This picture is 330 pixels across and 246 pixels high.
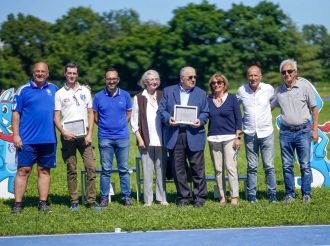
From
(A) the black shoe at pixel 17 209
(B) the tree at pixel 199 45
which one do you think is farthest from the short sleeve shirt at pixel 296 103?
(B) the tree at pixel 199 45

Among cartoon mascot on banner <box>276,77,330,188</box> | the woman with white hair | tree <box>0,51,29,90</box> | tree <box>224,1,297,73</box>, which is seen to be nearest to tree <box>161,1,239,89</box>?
tree <box>224,1,297,73</box>

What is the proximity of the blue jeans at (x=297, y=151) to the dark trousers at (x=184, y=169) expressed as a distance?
1.23m

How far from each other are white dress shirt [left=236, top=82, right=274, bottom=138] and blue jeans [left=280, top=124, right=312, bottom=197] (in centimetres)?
28

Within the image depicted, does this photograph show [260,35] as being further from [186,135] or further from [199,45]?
[186,135]

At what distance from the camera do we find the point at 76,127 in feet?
30.8

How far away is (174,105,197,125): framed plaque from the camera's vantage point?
30.8ft

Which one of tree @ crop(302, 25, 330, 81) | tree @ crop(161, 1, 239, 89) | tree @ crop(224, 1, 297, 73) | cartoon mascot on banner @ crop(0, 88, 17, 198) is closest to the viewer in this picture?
cartoon mascot on banner @ crop(0, 88, 17, 198)

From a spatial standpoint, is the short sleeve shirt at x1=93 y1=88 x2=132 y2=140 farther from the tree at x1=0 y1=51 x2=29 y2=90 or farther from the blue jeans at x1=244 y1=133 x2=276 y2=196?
the tree at x1=0 y1=51 x2=29 y2=90

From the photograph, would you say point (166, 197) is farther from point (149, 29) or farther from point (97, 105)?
point (149, 29)

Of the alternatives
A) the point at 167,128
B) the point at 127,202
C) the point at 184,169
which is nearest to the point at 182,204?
the point at 184,169

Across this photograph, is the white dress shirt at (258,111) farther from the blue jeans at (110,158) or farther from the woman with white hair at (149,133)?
the blue jeans at (110,158)

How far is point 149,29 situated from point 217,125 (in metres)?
59.7

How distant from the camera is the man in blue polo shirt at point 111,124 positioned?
9633 millimetres

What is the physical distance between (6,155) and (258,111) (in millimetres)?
4284
